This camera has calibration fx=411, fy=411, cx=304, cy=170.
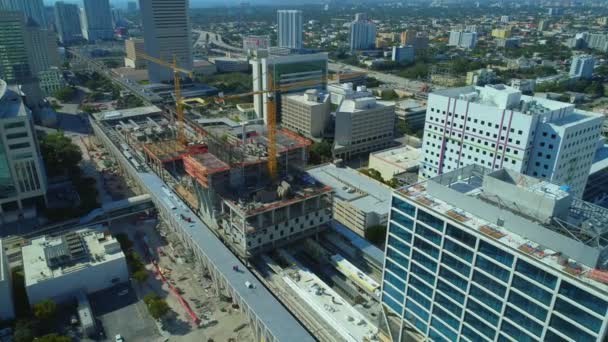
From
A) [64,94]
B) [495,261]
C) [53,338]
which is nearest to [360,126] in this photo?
[495,261]

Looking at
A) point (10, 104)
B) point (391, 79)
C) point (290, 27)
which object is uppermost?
point (290, 27)

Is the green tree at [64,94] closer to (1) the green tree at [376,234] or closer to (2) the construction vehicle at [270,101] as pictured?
(2) the construction vehicle at [270,101]

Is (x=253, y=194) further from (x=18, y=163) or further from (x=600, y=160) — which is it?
(x=600, y=160)

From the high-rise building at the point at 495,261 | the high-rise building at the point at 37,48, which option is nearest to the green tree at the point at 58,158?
the high-rise building at the point at 495,261

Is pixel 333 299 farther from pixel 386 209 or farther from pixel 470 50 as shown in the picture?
pixel 470 50

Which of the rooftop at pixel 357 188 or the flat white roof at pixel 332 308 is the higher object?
the rooftop at pixel 357 188
